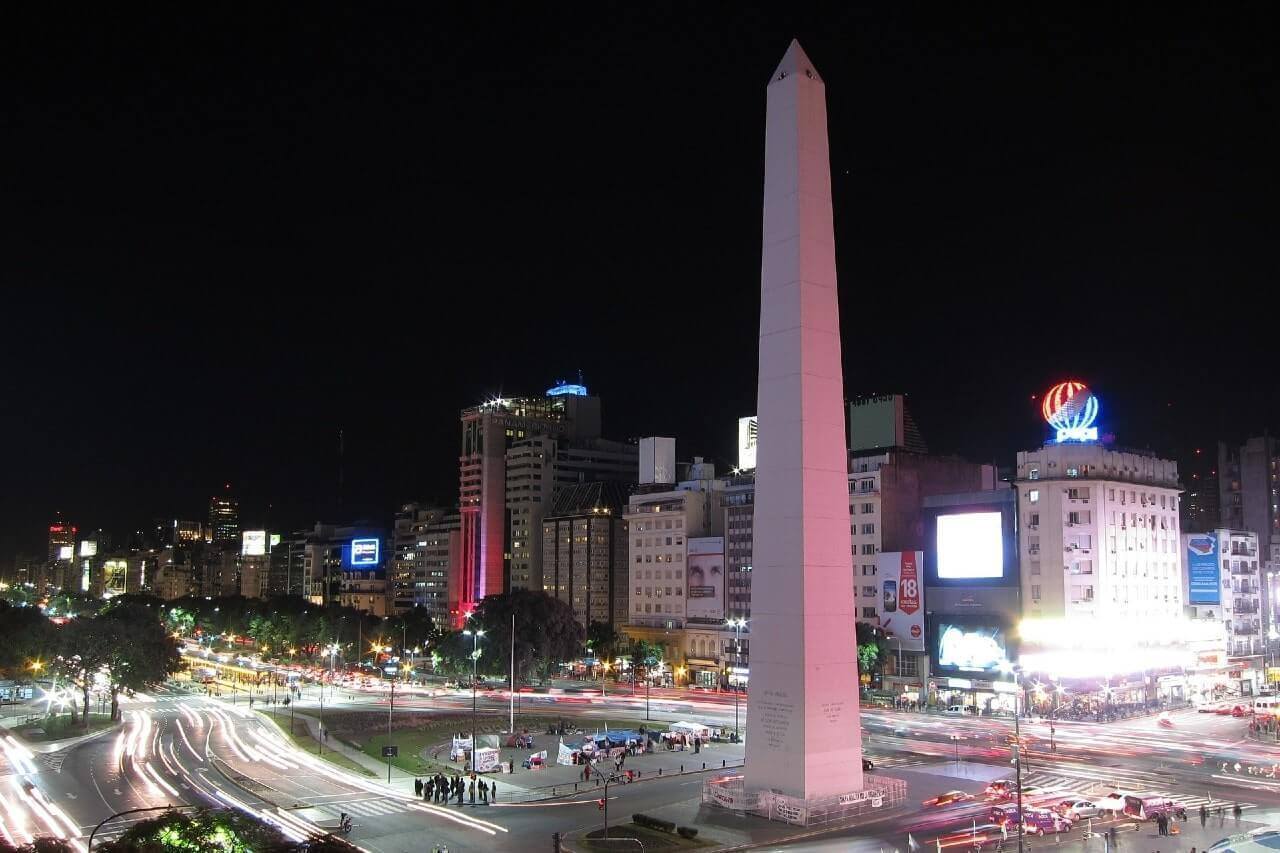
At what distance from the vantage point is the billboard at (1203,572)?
9750 centimetres

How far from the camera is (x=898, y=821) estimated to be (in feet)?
129

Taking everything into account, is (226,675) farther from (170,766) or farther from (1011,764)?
(1011,764)

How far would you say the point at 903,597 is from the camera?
323 ft

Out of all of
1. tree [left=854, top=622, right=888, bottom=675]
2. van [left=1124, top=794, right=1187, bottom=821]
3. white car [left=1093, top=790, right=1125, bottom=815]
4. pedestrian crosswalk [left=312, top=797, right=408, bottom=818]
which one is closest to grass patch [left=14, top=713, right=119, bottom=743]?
pedestrian crosswalk [left=312, top=797, right=408, bottom=818]

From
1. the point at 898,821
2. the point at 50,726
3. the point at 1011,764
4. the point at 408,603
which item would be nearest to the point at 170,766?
the point at 50,726

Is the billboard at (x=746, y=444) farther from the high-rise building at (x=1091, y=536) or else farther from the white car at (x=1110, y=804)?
the white car at (x=1110, y=804)

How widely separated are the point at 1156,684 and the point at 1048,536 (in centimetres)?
1429

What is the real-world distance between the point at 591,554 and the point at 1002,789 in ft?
337

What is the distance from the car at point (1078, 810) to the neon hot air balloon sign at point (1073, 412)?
180 feet

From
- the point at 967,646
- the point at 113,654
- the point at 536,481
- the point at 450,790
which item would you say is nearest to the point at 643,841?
the point at 450,790

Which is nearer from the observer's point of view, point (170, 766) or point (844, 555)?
point (844, 555)

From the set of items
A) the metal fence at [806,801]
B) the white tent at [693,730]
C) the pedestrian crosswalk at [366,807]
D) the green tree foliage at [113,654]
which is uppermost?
the green tree foliage at [113,654]

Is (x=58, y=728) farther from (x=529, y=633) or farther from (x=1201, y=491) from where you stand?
(x=1201, y=491)

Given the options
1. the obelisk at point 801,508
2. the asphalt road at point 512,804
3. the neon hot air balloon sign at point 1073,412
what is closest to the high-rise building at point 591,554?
the neon hot air balloon sign at point 1073,412
